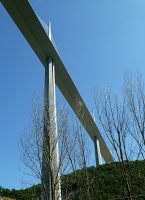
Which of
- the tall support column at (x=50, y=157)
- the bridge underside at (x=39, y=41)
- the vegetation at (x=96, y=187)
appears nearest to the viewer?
the tall support column at (x=50, y=157)

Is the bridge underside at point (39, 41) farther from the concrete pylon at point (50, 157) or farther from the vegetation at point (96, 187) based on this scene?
the vegetation at point (96, 187)

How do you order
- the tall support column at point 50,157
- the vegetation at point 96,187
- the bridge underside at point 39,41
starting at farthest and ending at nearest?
the vegetation at point 96,187 < the bridge underside at point 39,41 < the tall support column at point 50,157

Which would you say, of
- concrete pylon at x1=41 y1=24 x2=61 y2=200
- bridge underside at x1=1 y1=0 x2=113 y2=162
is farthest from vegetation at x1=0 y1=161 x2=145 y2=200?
bridge underside at x1=1 y1=0 x2=113 y2=162

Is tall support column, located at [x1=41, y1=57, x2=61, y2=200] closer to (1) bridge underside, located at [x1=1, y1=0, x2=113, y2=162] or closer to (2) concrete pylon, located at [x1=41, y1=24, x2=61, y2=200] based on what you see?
(2) concrete pylon, located at [x1=41, y1=24, x2=61, y2=200]

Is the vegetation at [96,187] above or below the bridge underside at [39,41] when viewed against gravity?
below

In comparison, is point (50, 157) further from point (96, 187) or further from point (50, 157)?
point (96, 187)

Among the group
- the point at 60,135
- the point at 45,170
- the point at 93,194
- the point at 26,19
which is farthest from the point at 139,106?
the point at 26,19

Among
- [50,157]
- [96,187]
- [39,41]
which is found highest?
[39,41]

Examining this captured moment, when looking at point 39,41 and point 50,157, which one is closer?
point 50,157

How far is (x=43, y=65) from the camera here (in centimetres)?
1027

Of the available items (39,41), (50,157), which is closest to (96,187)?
(50,157)

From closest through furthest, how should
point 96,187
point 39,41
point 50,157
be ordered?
1. point 50,157
2. point 39,41
3. point 96,187

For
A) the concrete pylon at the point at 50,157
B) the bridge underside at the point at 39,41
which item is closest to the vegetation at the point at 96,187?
the concrete pylon at the point at 50,157

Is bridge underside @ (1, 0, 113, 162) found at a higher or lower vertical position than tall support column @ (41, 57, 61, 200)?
higher
